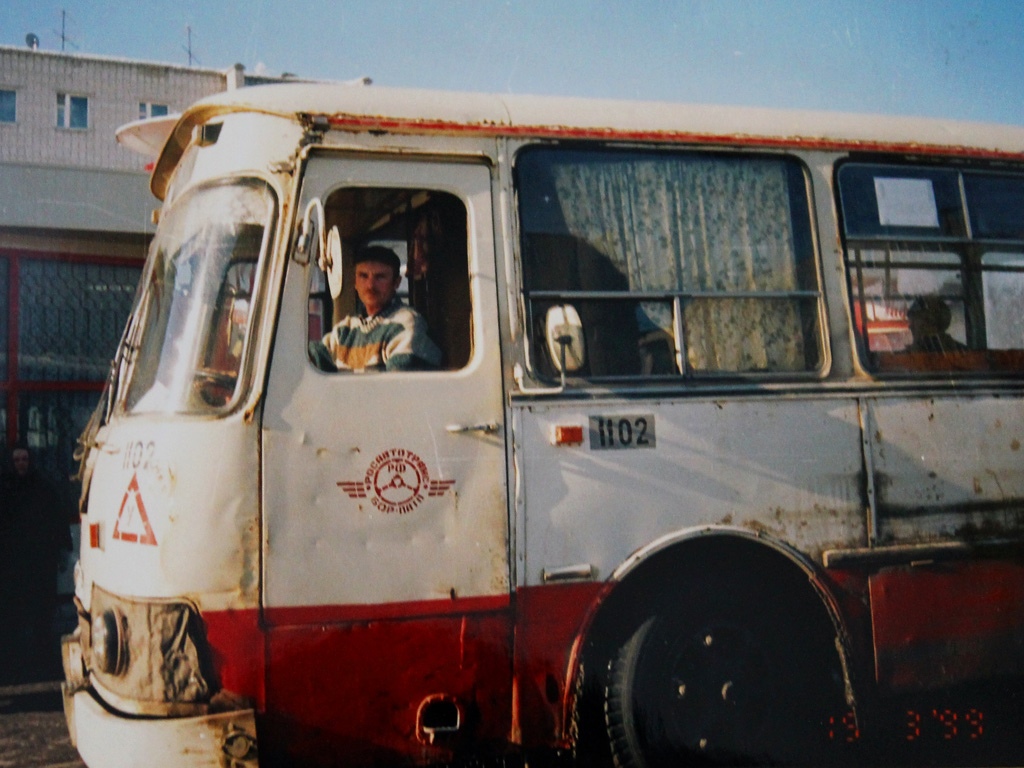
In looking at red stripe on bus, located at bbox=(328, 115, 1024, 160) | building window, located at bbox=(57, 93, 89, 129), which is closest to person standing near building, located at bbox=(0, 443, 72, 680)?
red stripe on bus, located at bbox=(328, 115, 1024, 160)

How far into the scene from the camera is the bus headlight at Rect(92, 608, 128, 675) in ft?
11.9

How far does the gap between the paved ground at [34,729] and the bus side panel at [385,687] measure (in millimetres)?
2255

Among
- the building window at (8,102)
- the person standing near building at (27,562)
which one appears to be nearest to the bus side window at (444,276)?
the person standing near building at (27,562)

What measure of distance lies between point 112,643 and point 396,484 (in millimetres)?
1202

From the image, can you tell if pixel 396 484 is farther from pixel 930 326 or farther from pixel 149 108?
pixel 149 108

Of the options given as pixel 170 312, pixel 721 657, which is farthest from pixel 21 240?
pixel 721 657

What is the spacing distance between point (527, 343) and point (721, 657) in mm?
1562

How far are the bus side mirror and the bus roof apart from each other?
785 mm

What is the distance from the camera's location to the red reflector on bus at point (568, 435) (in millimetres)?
3926

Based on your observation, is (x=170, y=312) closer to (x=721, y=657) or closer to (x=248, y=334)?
(x=248, y=334)

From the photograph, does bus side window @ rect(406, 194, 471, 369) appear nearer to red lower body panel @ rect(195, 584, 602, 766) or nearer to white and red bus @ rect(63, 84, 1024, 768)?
white and red bus @ rect(63, 84, 1024, 768)

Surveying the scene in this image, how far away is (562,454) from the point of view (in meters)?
3.93

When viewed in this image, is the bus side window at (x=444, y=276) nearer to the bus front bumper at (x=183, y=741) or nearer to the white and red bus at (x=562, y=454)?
the white and red bus at (x=562, y=454)

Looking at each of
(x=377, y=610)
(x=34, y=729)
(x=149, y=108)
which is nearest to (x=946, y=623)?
(x=377, y=610)
